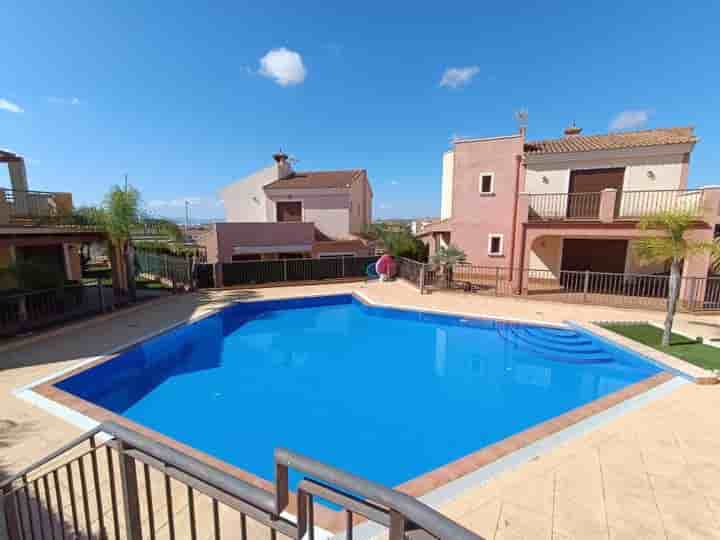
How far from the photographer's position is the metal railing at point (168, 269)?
19047 mm

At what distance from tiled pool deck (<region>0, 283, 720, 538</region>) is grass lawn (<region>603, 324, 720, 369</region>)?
1.63 metres

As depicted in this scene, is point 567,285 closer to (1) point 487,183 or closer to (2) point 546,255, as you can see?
(2) point 546,255

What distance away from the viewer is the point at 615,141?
1845 centimetres

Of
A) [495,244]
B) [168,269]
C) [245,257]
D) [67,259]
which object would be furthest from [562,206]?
[67,259]

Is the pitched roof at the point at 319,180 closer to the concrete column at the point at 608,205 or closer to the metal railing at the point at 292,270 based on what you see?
the metal railing at the point at 292,270

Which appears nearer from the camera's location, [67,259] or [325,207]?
[67,259]

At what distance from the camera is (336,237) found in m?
27.6

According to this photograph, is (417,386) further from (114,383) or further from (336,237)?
(336,237)

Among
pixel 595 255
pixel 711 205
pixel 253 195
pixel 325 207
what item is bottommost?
pixel 595 255

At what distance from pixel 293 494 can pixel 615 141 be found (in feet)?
73.6

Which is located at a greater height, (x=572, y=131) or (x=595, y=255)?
(x=572, y=131)

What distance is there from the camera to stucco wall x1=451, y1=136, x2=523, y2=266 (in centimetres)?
1936

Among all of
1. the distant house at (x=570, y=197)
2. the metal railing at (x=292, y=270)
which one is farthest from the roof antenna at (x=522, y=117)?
the metal railing at (x=292, y=270)

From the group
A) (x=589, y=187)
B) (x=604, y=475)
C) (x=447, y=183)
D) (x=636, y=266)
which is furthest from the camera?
(x=447, y=183)
